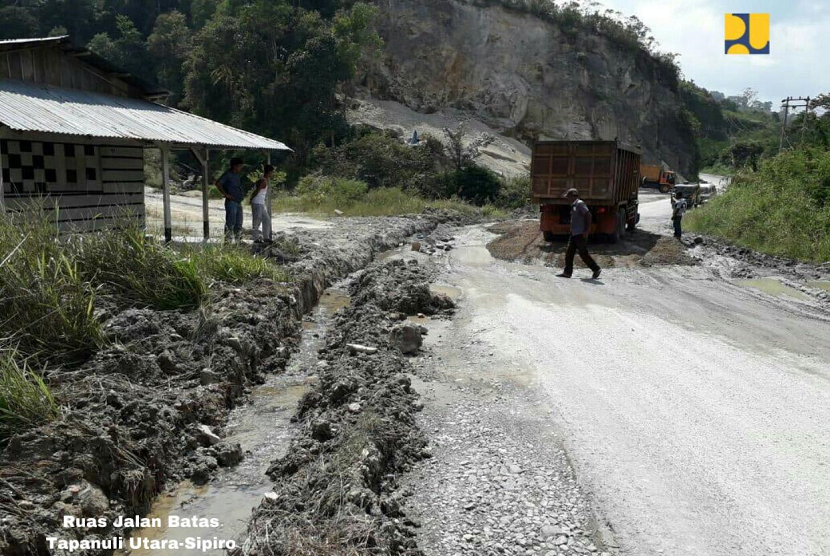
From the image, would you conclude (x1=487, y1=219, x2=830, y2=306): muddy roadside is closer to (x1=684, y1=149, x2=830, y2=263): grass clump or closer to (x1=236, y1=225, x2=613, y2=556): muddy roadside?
(x1=684, y1=149, x2=830, y2=263): grass clump

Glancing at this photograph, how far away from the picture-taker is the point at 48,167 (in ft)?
43.9

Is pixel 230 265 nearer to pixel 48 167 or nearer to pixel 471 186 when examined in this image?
pixel 48 167

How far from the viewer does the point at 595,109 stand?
2004 inches

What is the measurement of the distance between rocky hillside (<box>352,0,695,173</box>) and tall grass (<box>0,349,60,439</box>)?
40.8 meters

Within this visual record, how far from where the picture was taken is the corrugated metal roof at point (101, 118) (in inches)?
408

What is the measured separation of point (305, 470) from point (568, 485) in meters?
1.90

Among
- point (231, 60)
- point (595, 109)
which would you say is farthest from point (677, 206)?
point (595, 109)

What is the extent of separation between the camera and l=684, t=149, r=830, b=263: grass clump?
17156 millimetres

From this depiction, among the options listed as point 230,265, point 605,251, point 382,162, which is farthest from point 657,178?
point 230,265

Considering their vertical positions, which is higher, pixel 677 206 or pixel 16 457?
pixel 677 206

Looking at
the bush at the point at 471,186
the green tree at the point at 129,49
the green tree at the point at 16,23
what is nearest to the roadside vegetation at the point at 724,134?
the bush at the point at 471,186

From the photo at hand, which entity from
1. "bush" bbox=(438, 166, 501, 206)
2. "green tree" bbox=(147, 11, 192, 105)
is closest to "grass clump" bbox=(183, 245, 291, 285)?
"bush" bbox=(438, 166, 501, 206)

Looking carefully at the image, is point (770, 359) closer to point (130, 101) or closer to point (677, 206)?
point (677, 206)

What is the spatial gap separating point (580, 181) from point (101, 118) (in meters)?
10.8
